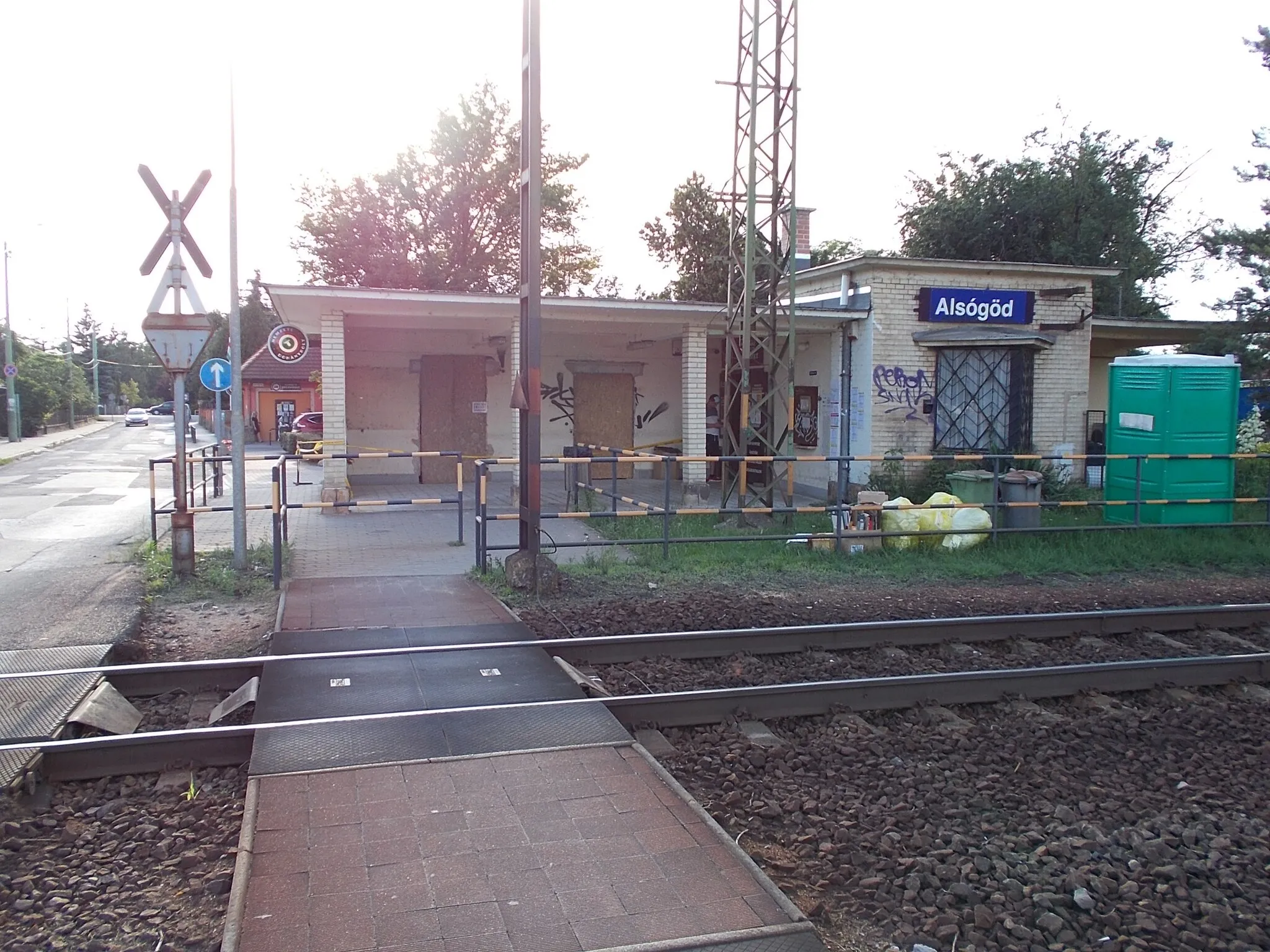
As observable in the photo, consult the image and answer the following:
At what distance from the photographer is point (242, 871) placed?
384 centimetres

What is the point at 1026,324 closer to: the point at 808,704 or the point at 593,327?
the point at 593,327

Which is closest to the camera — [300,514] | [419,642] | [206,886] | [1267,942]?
[1267,942]

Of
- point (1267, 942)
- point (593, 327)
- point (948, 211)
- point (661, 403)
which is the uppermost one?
point (948, 211)

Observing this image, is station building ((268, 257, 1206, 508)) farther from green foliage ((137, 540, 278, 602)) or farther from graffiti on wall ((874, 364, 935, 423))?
green foliage ((137, 540, 278, 602))

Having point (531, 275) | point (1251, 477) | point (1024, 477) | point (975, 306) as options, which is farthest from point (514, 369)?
point (1251, 477)

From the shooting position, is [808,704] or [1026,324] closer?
[808,704]

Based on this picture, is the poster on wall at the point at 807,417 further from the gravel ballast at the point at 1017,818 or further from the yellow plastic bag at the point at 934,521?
the gravel ballast at the point at 1017,818

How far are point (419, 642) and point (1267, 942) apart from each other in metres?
5.57

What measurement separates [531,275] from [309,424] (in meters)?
32.1

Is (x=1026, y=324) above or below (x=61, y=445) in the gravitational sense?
above

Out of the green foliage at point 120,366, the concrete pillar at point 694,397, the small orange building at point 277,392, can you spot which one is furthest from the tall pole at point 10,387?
the green foliage at point 120,366

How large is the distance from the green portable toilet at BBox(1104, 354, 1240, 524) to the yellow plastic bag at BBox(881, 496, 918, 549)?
3.58m

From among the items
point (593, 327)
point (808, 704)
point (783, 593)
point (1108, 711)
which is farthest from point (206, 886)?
point (593, 327)

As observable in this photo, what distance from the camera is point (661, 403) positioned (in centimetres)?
2275
